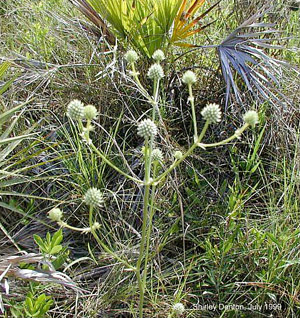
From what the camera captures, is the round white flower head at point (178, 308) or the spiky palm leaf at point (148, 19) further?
the spiky palm leaf at point (148, 19)

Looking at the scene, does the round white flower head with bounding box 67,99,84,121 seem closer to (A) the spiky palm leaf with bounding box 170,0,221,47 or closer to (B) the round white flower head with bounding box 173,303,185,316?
(B) the round white flower head with bounding box 173,303,185,316

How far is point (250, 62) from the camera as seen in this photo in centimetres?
272

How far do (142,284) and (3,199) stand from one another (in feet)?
3.49

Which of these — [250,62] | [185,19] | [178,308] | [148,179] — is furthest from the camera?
[250,62]

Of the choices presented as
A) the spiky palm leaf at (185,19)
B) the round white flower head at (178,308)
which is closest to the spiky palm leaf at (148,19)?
the spiky palm leaf at (185,19)

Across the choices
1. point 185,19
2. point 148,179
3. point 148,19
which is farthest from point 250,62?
point 148,179

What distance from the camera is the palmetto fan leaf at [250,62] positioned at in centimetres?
248

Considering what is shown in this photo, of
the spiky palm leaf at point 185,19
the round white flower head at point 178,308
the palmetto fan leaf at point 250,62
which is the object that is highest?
the spiky palm leaf at point 185,19

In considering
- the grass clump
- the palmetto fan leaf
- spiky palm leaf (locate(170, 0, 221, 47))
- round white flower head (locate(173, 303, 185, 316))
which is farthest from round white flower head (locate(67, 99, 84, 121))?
spiky palm leaf (locate(170, 0, 221, 47))

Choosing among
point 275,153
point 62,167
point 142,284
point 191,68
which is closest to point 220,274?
point 142,284

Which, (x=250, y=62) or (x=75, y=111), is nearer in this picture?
(x=75, y=111)

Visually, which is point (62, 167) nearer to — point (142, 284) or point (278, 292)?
point (142, 284)

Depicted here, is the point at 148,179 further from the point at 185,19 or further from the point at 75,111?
the point at 185,19

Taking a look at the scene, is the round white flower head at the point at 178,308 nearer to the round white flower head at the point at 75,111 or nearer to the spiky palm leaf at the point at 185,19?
the round white flower head at the point at 75,111
